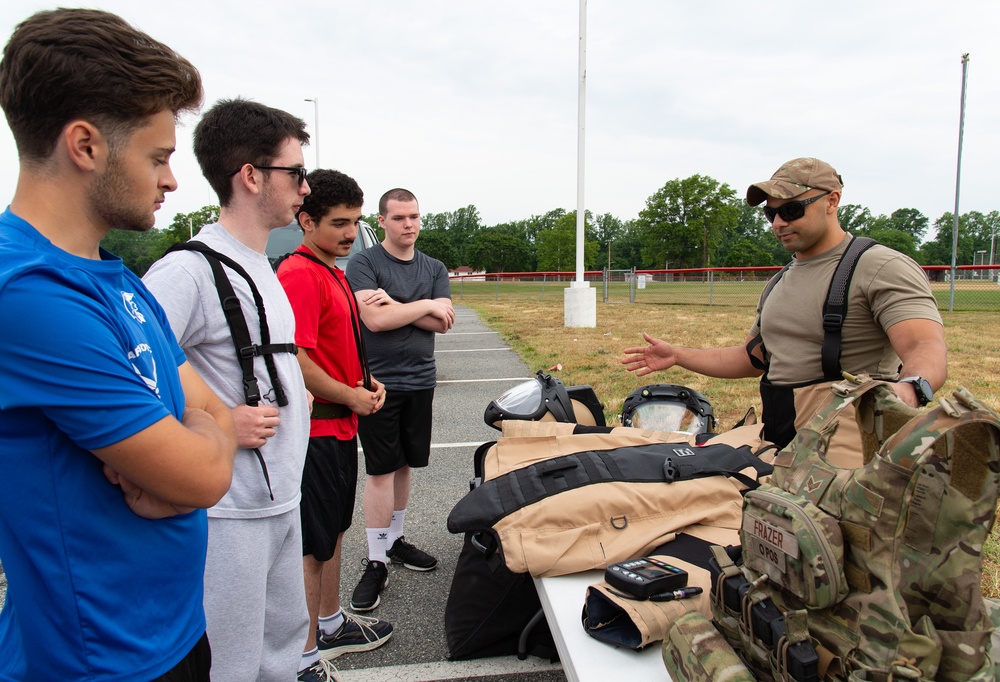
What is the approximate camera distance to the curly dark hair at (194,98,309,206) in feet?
6.42

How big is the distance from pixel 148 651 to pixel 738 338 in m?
12.5

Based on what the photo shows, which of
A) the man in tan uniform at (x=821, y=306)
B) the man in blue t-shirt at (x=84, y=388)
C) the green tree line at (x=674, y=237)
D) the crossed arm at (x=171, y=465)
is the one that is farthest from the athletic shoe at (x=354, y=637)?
the green tree line at (x=674, y=237)

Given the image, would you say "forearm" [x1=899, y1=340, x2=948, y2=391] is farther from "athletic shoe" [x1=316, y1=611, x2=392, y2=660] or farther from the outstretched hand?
"athletic shoe" [x1=316, y1=611, x2=392, y2=660]

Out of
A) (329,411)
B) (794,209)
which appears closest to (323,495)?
(329,411)

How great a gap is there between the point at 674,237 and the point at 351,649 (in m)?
85.7

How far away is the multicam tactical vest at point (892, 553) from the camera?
1.26 metres

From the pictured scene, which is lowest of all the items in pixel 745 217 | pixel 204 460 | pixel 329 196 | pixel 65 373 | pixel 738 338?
pixel 738 338

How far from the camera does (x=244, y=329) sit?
1819 mm

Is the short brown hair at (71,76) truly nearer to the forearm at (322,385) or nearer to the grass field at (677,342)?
the forearm at (322,385)

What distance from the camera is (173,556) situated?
1.26 metres

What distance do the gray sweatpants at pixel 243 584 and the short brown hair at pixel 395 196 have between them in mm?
2121

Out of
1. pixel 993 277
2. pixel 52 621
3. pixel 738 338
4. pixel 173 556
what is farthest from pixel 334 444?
pixel 993 277

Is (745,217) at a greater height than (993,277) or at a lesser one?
greater

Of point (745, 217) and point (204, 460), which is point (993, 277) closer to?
point (204, 460)
